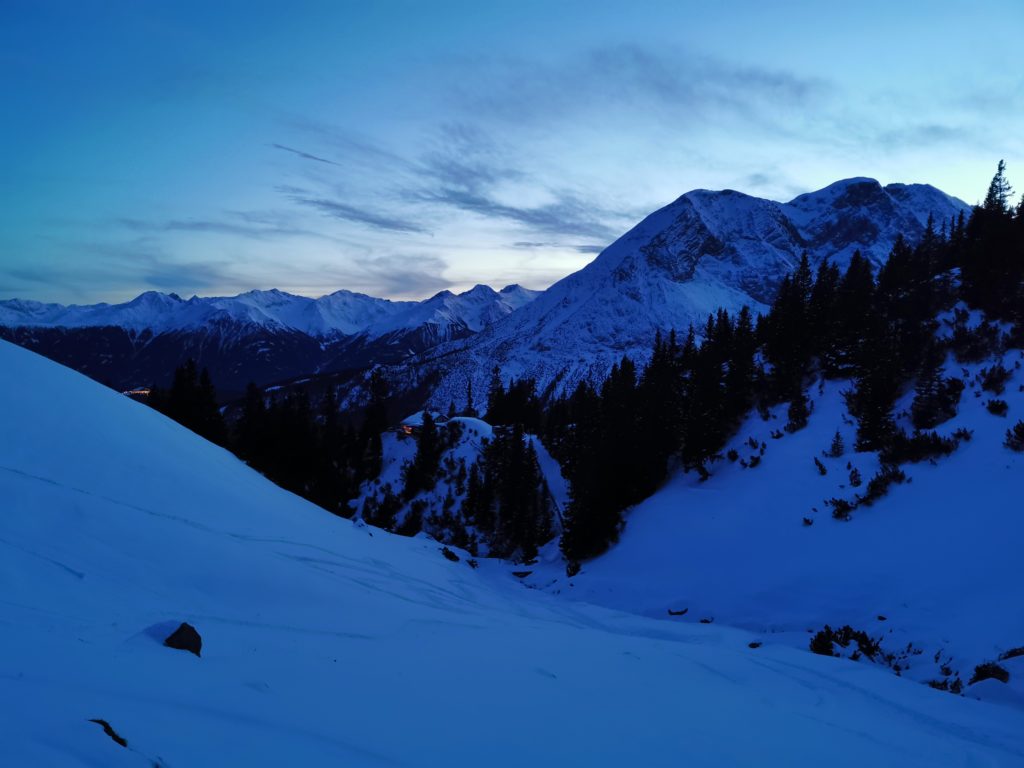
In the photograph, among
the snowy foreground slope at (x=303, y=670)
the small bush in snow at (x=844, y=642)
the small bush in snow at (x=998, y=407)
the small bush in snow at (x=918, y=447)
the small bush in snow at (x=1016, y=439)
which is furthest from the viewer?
the small bush in snow at (x=998, y=407)

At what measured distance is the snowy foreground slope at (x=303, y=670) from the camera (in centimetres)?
445

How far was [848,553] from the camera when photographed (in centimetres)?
1680

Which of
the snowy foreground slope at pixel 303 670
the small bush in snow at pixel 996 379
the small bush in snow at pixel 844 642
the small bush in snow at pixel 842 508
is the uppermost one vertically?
the small bush in snow at pixel 996 379

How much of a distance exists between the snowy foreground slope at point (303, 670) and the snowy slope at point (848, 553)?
3575 millimetres

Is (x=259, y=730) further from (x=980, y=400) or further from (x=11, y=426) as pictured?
(x=980, y=400)

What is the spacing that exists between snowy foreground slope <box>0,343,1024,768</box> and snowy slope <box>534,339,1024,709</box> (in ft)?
11.7

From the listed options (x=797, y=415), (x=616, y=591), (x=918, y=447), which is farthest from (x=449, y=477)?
(x=918, y=447)

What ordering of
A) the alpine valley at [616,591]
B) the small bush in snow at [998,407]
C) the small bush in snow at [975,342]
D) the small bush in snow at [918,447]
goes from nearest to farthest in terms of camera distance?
the alpine valley at [616,591], the small bush in snow at [918,447], the small bush in snow at [998,407], the small bush in snow at [975,342]

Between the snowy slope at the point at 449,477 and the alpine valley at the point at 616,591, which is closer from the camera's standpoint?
the alpine valley at the point at 616,591

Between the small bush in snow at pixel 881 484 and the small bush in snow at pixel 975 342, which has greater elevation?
the small bush in snow at pixel 975 342

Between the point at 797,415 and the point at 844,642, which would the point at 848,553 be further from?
the point at 797,415

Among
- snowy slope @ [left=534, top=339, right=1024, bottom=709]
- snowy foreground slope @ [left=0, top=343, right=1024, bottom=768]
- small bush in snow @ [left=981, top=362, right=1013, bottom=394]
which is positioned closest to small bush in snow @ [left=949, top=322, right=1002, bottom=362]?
snowy slope @ [left=534, top=339, right=1024, bottom=709]

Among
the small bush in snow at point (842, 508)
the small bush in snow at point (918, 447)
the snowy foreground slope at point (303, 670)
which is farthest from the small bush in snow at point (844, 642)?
the small bush in snow at point (918, 447)

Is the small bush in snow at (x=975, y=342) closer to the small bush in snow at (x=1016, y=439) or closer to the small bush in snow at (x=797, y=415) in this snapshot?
the small bush in snow at (x=797, y=415)
